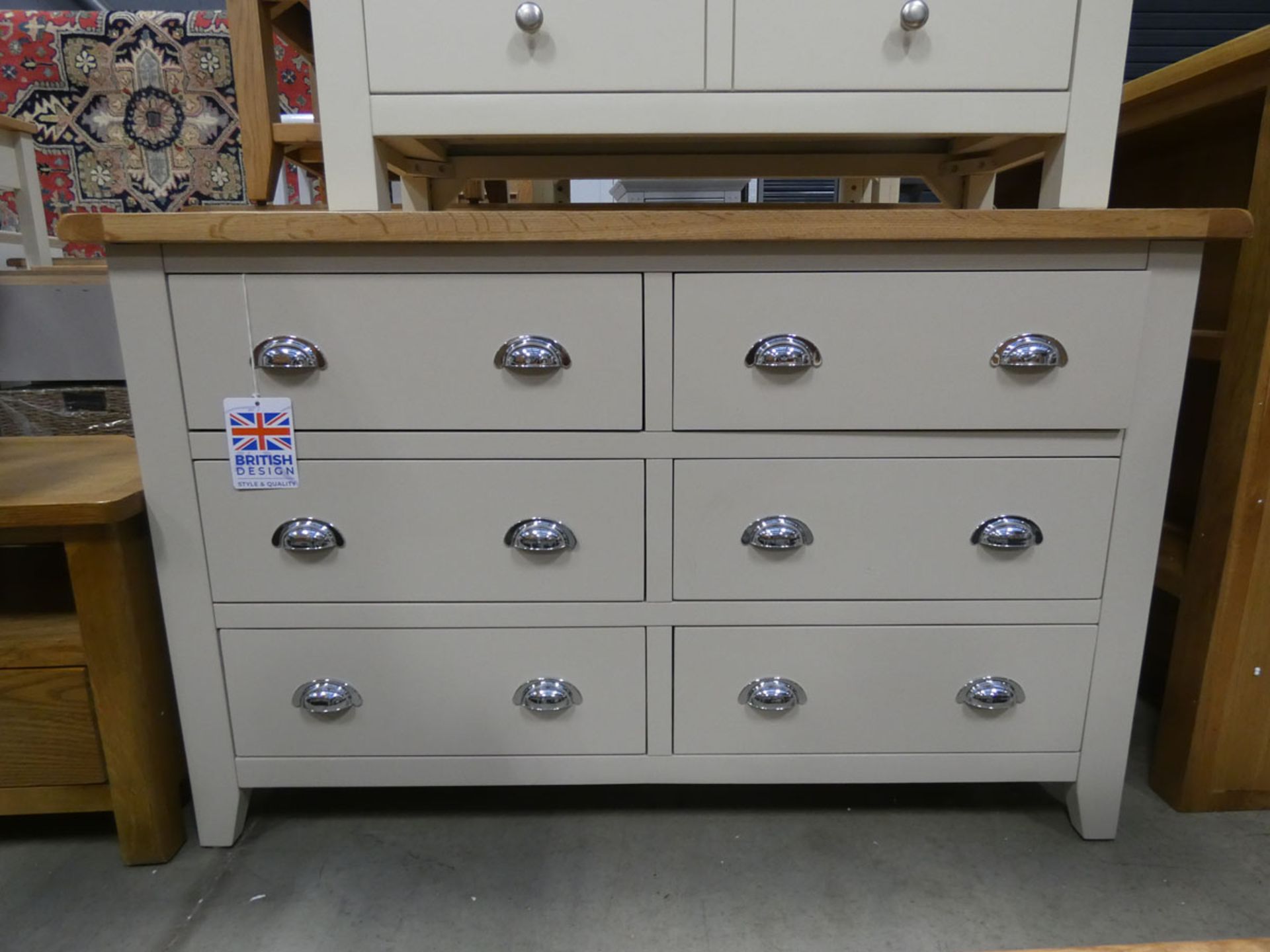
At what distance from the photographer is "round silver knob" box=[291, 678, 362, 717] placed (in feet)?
3.21

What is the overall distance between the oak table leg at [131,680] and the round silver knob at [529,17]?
0.78 m

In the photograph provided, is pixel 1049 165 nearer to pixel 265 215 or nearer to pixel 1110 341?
pixel 1110 341

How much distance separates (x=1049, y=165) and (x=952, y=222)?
0.22 meters

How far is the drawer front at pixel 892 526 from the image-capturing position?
0.92 metres

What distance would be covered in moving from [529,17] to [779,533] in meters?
0.68

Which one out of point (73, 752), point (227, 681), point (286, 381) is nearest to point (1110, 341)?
point (286, 381)

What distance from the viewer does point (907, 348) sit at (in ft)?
2.88

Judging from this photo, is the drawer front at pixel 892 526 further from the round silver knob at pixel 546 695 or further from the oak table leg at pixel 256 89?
the oak table leg at pixel 256 89

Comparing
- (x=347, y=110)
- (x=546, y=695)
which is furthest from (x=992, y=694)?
(x=347, y=110)

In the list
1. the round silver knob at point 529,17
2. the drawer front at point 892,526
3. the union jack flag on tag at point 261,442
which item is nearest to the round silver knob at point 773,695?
the drawer front at point 892,526

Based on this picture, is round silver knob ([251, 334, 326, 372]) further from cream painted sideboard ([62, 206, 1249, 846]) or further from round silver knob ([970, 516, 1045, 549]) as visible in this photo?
round silver knob ([970, 516, 1045, 549])

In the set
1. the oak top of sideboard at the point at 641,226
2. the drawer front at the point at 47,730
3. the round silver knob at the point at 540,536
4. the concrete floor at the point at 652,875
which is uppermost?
the oak top of sideboard at the point at 641,226

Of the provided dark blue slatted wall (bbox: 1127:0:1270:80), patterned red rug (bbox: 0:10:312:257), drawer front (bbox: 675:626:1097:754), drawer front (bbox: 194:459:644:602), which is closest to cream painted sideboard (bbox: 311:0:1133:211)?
drawer front (bbox: 194:459:644:602)

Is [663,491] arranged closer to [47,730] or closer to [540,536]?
[540,536]
